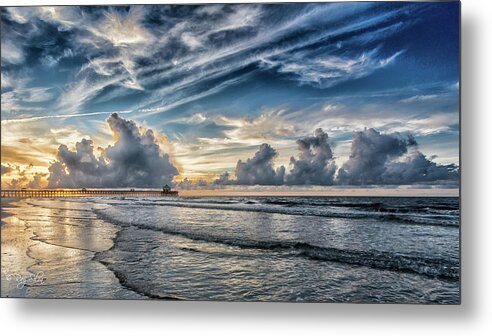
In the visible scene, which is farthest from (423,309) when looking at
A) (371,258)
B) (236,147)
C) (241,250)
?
(236,147)

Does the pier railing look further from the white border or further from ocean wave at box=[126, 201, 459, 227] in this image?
the white border

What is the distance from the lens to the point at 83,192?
2.93 m

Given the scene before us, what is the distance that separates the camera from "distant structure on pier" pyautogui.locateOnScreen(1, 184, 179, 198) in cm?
287

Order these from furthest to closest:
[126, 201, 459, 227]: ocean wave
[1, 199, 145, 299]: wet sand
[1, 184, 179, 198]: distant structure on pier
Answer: [1, 184, 179, 198]: distant structure on pier, [1, 199, 145, 299]: wet sand, [126, 201, 459, 227]: ocean wave

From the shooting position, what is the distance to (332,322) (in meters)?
2.66

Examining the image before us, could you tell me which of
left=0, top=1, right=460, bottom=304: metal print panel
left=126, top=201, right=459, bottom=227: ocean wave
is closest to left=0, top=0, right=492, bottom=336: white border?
left=0, top=1, right=460, bottom=304: metal print panel

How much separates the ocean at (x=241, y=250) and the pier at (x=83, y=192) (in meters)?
0.04

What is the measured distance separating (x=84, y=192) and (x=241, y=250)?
1216mm

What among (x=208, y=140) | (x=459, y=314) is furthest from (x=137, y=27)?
(x=459, y=314)

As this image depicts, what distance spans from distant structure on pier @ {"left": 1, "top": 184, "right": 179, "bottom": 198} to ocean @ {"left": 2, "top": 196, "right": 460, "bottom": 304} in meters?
0.04

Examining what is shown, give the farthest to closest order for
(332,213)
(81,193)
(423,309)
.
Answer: (81,193), (332,213), (423,309)

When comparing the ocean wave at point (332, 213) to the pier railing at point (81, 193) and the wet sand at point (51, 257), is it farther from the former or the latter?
the wet sand at point (51, 257)

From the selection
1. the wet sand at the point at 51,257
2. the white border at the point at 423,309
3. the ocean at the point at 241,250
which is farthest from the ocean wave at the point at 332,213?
the wet sand at the point at 51,257

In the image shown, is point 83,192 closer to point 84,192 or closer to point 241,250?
point 84,192
